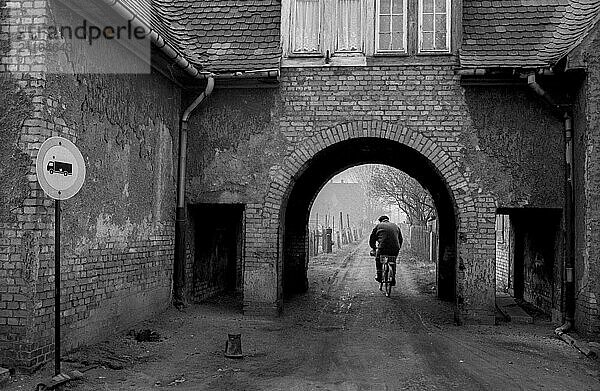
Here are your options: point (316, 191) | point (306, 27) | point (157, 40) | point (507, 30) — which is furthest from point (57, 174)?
point (316, 191)

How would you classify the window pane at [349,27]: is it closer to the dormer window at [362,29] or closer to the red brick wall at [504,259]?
the dormer window at [362,29]

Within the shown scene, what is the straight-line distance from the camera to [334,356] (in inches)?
320

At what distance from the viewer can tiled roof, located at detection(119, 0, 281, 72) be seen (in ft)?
36.1

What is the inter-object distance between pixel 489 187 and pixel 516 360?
3.40 metres

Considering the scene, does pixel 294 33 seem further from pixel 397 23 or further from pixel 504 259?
pixel 504 259

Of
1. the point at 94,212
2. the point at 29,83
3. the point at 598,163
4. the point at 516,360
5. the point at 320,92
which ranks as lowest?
the point at 516,360

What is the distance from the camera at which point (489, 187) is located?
412 inches

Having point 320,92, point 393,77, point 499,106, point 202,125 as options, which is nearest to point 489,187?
point 499,106

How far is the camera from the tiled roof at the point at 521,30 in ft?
34.4

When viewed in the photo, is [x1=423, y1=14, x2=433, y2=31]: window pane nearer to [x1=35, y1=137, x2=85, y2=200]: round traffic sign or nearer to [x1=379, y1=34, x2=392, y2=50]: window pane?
[x1=379, y1=34, x2=392, y2=50]: window pane

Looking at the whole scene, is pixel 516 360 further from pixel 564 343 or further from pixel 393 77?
pixel 393 77

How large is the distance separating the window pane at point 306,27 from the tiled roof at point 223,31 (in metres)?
0.35

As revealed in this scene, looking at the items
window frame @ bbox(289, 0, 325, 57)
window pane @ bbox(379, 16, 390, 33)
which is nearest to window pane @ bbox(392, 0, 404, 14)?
window pane @ bbox(379, 16, 390, 33)

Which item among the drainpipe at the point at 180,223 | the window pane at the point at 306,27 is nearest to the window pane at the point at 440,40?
the window pane at the point at 306,27
